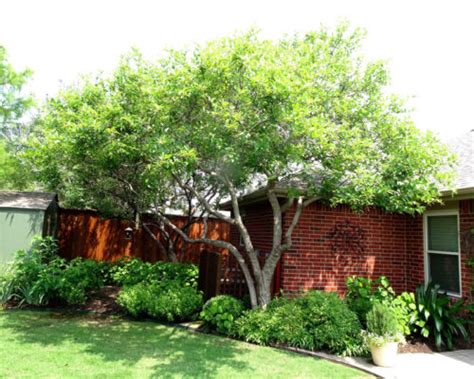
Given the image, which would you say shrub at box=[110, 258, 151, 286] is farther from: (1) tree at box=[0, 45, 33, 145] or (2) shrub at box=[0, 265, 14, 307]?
(1) tree at box=[0, 45, 33, 145]

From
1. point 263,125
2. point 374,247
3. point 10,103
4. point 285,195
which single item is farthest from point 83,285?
point 10,103

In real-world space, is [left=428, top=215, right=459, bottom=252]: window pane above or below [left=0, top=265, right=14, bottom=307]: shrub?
above

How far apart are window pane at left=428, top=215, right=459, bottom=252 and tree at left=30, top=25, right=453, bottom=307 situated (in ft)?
4.67

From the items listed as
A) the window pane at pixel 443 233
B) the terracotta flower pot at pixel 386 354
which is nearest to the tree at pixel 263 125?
the window pane at pixel 443 233

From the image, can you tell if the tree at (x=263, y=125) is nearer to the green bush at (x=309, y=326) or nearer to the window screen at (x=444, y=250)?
the green bush at (x=309, y=326)

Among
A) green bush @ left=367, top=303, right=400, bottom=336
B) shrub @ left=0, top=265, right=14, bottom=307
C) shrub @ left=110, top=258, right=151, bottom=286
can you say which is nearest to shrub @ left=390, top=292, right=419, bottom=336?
green bush @ left=367, top=303, right=400, bottom=336

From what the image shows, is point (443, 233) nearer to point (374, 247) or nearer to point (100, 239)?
point (374, 247)

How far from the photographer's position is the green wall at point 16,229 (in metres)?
9.37

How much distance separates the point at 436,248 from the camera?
791cm

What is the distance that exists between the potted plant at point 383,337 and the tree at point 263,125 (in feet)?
5.83

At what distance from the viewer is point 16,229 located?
9.45 meters

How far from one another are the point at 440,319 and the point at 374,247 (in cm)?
233

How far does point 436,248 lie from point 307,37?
5.17 m

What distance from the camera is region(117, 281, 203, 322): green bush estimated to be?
7.44m
